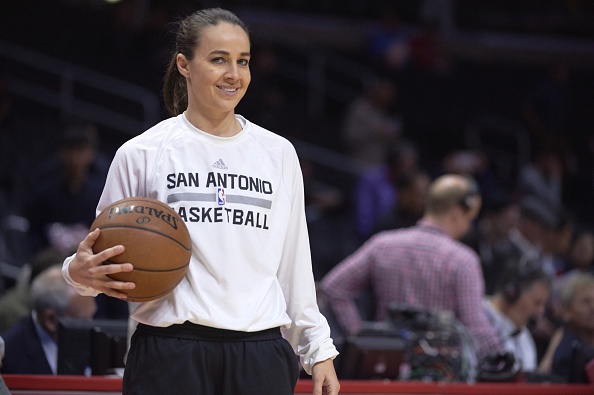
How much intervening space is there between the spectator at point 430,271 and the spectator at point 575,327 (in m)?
0.43

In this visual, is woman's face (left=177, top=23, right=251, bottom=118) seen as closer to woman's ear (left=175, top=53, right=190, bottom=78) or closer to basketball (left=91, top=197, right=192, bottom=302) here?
woman's ear (left=175, top=53, right=190, bottom=78)

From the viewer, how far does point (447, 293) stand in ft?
19.5

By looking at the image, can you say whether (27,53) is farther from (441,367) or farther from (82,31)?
(441,367)

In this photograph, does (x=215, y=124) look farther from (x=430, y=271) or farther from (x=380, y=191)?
(x=380, y=191)

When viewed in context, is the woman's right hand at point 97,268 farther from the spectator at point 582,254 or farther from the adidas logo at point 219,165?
the spectator at point 582,254

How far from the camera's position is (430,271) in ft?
19.5

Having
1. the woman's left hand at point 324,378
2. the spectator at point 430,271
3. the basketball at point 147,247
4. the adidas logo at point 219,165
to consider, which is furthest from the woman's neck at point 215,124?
the spectator at point 430,271

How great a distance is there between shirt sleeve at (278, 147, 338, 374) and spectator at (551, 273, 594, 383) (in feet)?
8.77

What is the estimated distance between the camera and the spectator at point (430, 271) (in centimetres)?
586

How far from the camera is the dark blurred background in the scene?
486 inches

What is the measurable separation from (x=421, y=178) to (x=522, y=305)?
2.07m

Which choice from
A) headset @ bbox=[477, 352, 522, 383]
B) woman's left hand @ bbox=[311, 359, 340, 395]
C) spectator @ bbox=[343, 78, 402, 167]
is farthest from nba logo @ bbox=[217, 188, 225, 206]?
spectator @ bbox=[343, 78, 402, 167]

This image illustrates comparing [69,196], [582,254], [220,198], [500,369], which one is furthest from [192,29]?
[582,254]

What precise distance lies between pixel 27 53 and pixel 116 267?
10.4 metres
